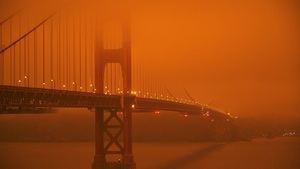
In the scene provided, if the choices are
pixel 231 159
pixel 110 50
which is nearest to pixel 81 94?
pixel 110 50

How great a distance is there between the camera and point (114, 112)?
44.2 metres

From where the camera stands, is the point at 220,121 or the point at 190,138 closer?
the point at 220,121

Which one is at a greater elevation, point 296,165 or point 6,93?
point 6,93

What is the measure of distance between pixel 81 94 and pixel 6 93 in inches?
316

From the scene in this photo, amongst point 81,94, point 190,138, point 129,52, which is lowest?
point 190,138

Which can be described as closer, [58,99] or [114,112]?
[58,99]

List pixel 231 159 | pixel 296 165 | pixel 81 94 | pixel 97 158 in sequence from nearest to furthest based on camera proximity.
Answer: pixel 81 94, pixel 97 158, pixel 296 165, pixel 231 159

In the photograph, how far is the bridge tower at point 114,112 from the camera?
142ft

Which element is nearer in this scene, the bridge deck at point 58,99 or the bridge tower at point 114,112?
the bridge deck at point 58,99

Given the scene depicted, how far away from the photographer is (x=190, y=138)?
477ft

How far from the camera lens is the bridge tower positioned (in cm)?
4319

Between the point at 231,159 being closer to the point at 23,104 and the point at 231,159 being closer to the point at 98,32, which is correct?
the point at 98,32

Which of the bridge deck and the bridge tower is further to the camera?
the bridge tower

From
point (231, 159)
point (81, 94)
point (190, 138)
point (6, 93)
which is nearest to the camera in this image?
point (6, 93)
